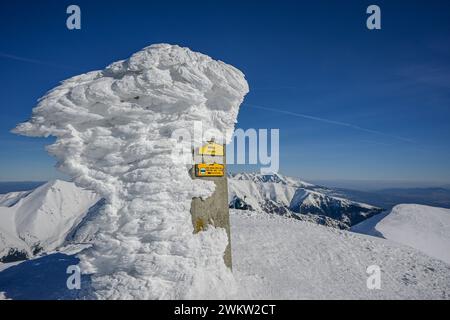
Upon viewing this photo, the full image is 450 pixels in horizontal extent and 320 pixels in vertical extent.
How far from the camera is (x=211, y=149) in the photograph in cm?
596

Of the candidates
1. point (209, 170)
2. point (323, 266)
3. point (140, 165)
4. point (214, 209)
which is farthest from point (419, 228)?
point (140, 165)

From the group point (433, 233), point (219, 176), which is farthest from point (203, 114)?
point (433, 233)

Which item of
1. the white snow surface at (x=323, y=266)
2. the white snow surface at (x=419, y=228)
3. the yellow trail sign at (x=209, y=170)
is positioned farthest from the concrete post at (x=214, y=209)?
the white snow surface at (x=419, y=228)

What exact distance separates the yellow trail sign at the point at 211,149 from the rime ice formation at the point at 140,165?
0.53 metres

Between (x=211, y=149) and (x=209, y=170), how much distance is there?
1.48 feet

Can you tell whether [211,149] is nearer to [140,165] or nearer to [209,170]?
[209,170]

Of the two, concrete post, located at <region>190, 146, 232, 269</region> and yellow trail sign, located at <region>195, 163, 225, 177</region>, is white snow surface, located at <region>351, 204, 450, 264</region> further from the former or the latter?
yellow trail sign, located at <region>195, 163, 225, 177</region>

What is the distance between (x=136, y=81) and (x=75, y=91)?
110 centimetres

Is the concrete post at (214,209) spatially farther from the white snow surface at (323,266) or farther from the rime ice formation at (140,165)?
the white snow surface at (323,266)

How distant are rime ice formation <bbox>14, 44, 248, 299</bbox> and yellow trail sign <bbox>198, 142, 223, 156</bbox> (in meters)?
0.53

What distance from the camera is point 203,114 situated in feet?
19.0

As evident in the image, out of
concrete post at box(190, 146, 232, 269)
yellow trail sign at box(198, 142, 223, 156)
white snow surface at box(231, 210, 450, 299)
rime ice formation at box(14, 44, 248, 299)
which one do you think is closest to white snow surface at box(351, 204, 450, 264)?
white snow surface at box(231, 210, 450, 299)

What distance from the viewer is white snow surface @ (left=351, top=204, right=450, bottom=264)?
14.0m
